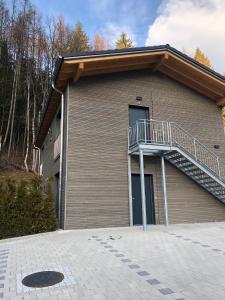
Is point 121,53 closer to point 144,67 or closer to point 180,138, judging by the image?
point 144,67

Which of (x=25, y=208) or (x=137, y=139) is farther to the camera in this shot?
(x=137, y=139)

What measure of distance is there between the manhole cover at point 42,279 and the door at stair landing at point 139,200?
19.7 feet

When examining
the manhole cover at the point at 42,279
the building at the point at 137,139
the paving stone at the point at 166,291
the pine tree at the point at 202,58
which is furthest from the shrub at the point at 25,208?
the pine tree at the point at 202,58

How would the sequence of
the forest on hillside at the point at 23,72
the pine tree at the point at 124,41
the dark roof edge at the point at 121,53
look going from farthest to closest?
1. the pine tree at the point at 124,41
2. the forest on hillside at the point at 23,72
3. the dark roof edge at the point at 121,53

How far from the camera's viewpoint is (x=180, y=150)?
9.80m

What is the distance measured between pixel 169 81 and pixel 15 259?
9.96 metres

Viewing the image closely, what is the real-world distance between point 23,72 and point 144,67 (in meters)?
16.5

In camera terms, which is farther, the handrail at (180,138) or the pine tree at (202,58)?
the pine tree at (202,58)

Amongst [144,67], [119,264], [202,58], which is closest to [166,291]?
[119,264]

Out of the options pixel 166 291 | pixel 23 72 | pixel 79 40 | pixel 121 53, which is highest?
pixel 79 40

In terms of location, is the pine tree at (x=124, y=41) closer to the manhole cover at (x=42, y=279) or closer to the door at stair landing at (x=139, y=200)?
the door at stair landing at (x=139, y=200)

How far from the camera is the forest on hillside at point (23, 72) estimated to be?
23406mm

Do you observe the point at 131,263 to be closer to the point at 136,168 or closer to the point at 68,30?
the point at 136,168

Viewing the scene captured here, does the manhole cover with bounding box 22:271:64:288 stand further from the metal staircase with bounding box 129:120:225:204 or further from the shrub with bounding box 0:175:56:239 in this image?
the metal staircase with bounding box 129:120:225:204
